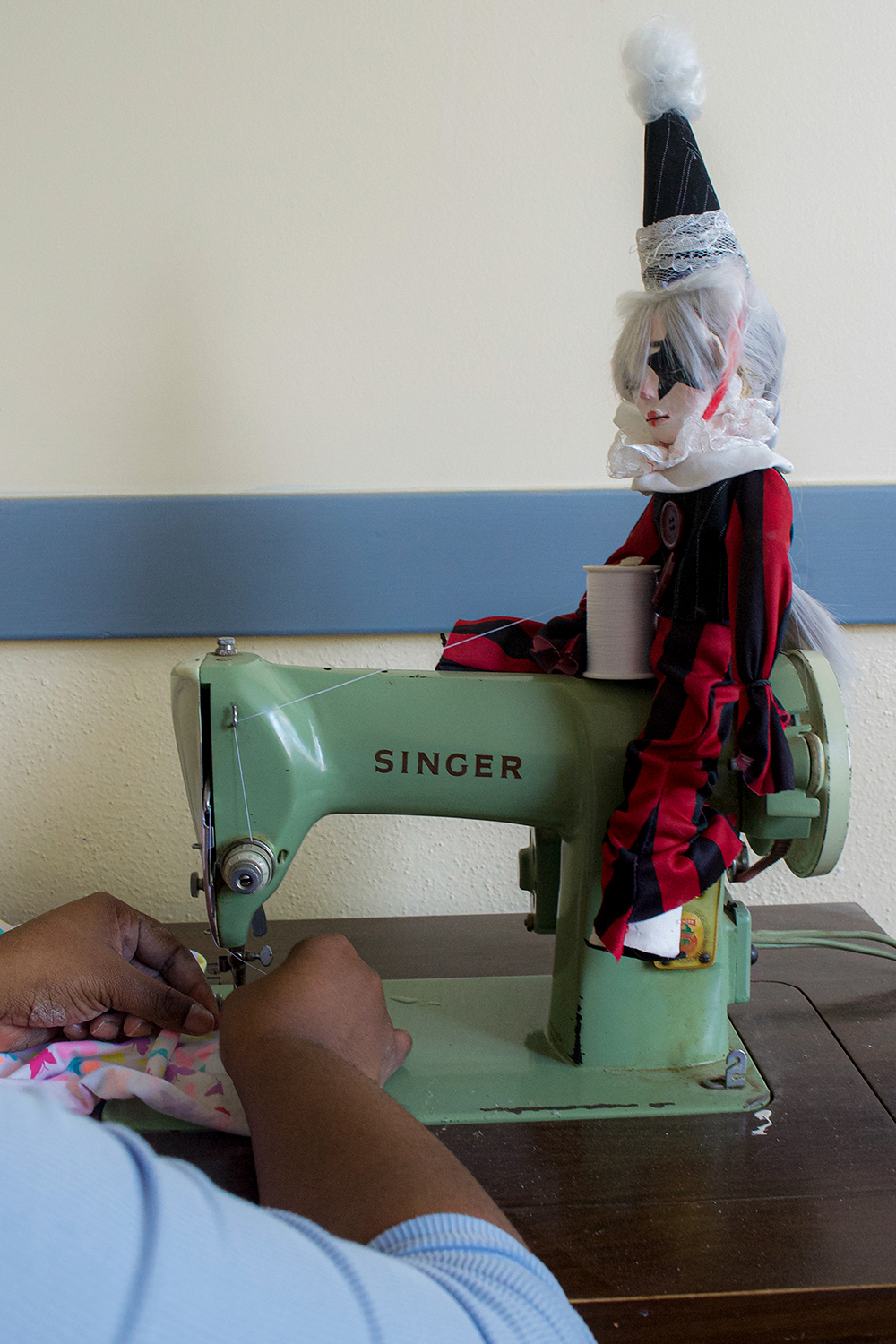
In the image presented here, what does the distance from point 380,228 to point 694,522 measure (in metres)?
0.61

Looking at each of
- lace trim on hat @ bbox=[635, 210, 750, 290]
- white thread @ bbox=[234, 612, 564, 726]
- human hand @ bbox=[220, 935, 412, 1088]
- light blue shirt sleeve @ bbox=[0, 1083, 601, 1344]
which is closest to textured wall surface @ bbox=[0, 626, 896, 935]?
white thread @ bbox=[234, 612, 564, 726]

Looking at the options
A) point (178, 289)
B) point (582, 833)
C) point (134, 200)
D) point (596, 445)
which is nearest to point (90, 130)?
point (134, 200)

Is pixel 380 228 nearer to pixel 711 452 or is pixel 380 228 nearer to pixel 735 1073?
pixel 711 452

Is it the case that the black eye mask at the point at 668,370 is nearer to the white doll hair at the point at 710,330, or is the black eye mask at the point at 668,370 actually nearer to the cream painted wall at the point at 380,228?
the white doll hair at the point at 710,330

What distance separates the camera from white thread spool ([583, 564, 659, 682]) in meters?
0.82

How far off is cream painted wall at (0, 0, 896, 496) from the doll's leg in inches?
19.3

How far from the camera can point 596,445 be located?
120cm

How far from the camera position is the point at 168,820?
1.31m

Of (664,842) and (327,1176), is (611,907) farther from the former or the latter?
(327,1176)

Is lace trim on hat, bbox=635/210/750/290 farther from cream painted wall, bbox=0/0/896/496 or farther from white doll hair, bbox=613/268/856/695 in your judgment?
cream painted wall, bbox=0/0/896/496

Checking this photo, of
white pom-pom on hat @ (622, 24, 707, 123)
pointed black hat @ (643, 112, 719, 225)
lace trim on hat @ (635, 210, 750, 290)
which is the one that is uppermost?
white pom-pom on hat @ (622, 24, 707, 123)

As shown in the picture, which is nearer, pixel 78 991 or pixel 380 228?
pixel 78 991

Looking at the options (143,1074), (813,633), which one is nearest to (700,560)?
(813,633)

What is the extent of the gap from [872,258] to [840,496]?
0.96 feet
